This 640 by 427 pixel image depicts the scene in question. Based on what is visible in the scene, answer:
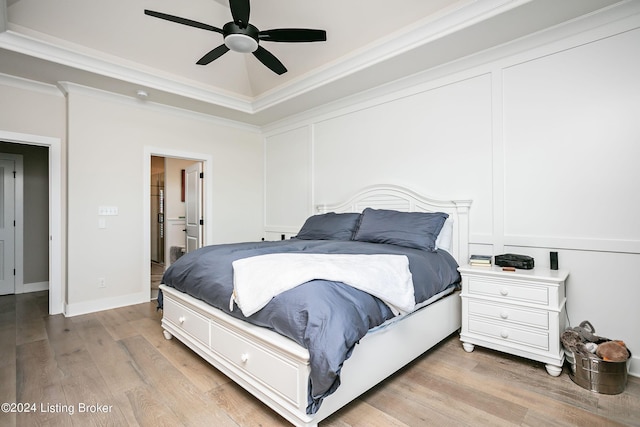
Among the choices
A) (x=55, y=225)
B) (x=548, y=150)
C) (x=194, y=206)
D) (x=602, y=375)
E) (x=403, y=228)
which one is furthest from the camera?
(x=194, y=206)

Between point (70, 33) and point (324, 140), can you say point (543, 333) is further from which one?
point (70, 33)

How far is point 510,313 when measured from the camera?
2281 mm

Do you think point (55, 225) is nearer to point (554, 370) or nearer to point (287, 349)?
point (287, 349)

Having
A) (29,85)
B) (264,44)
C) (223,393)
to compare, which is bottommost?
(223,393)

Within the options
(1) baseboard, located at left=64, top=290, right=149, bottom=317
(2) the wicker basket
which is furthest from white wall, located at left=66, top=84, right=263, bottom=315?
(2) the wicker basket

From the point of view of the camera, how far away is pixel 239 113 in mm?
4547

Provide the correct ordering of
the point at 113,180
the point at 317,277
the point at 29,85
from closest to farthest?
the point at 317,277, the point at 29,85, the point at 113,180

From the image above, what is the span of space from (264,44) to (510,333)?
12.3ft

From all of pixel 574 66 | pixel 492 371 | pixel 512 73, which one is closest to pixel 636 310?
pixel 492 371

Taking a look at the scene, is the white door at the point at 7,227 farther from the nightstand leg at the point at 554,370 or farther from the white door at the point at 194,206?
the nightstand leg at the point at 554,370

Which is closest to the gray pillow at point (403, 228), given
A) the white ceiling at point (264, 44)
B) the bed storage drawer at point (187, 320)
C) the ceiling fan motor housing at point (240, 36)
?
the white ceiling at point (264, 44)

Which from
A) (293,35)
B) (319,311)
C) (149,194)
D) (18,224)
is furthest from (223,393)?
(18,224)

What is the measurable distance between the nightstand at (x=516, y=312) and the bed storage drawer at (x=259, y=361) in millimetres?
1614

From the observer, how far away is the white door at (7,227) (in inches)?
171
